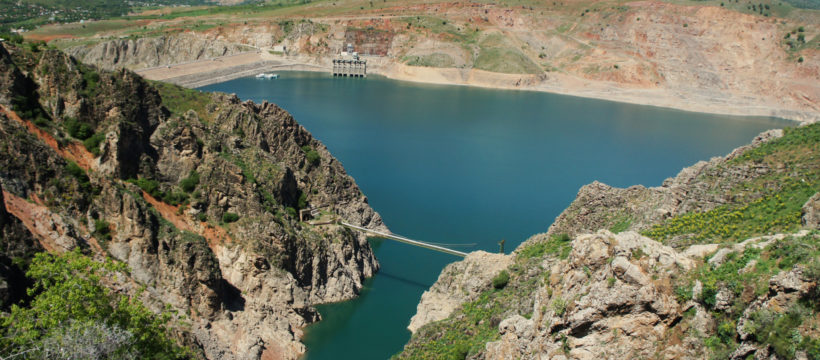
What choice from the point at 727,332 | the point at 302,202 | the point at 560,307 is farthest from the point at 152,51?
the point at 727,332

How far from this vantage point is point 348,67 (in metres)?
178

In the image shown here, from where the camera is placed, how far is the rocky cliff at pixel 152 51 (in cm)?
15012

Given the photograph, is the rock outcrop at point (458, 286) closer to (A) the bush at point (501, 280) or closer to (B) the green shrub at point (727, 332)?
(A) the bush at point (501, 280)

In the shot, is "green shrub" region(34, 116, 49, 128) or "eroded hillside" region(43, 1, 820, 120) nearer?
"green shrub" region(34, 116, 49, 128)

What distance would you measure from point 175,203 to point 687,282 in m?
31.3

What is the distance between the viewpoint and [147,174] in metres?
39.0

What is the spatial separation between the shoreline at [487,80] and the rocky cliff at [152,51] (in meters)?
6.39

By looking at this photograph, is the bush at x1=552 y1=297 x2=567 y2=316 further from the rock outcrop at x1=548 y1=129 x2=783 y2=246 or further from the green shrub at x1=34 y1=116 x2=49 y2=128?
the green shrub at x1=34 y1=116 x2=49 y2=128

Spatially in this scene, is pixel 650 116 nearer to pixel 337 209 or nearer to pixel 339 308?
pixel 337 209

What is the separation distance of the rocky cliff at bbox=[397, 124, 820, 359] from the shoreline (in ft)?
405

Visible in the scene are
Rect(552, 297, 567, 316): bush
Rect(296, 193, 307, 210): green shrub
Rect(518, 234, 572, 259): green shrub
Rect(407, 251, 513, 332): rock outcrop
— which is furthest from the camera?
Rect(296, 193, 307, 210): green shrub

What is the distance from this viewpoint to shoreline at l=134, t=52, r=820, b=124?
141m

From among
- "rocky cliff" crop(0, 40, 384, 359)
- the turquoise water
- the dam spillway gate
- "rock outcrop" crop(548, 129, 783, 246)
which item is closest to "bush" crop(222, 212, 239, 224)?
"rocky cliff" crop(0, 40, 384, 359)

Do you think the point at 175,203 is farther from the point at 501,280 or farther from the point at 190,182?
the point at 501,280
